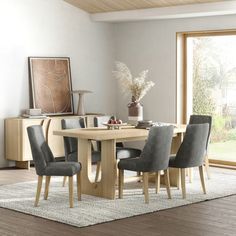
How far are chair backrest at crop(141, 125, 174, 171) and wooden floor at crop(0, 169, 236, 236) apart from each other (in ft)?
1.88

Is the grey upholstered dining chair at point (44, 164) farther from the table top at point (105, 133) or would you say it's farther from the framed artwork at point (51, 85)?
the framed artwork at point (51, 85)

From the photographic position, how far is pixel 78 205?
23.9ft

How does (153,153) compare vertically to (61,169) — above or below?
above

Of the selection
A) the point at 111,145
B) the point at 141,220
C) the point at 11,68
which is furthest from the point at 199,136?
the point at 11,68

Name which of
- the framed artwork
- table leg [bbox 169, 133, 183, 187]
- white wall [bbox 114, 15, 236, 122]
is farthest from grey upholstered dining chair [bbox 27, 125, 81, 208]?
white wall [bbox 114, 15, 236, 122]

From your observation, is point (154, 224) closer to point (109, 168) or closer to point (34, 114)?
point (109, 168)

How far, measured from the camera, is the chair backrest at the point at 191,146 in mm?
7680

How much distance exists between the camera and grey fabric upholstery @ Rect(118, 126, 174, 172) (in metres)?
7.39

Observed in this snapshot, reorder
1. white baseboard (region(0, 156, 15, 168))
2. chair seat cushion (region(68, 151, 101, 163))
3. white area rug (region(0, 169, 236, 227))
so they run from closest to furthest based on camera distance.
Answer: white area rug (region(0, 169, 236, 227)) < chair seat cushion (region(68, 151, 101, 163)) < white baseboard (region(0, 156, 15, 168))

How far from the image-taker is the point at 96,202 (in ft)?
24.5

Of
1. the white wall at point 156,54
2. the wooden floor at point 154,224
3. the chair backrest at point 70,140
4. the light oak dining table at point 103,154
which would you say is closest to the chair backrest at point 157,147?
the light oak dining table at point 103,154

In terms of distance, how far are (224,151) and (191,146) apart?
2854 millimetres

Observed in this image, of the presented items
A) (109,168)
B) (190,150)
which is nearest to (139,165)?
(109,168)

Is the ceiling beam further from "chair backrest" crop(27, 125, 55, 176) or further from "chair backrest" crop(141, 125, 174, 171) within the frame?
"chair backrest" crop(27, 125, 55, 176)
